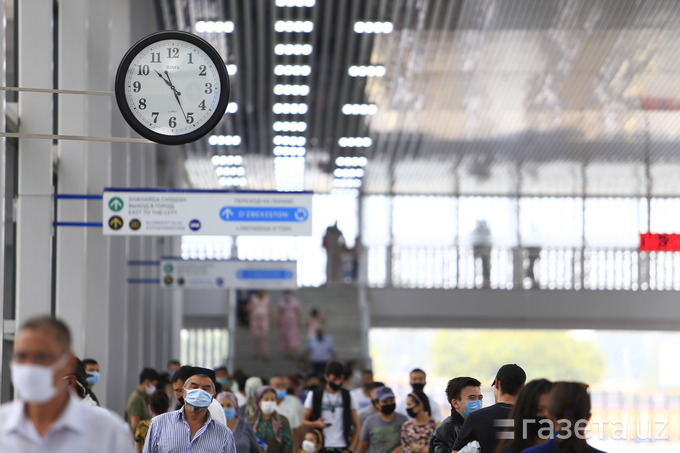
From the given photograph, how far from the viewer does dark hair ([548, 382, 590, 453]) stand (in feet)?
14.2

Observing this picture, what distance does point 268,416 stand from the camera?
10.5 metres

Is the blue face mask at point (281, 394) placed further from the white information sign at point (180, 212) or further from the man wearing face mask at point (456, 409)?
the man wearing face mask at point (456, 409)

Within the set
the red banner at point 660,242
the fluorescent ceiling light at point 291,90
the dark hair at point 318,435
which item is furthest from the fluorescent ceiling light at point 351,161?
the dark hair at point 318,435

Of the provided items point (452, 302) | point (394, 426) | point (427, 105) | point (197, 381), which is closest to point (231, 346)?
point (452, 302)

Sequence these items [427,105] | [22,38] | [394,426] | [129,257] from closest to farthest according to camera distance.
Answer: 1. [394,426]
2. [22,38]
3. [129,257]
4. [427,105]

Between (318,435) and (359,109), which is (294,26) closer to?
(359,109)

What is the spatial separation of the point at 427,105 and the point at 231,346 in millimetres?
8650

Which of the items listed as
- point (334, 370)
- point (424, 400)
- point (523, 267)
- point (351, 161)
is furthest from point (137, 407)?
point (523, 267)

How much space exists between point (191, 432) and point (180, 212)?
5068 millimetres

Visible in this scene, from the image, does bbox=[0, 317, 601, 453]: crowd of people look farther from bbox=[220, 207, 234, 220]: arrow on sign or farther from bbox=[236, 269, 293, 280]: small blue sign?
bbox=[236, 269, 293, 280]: small blue sign

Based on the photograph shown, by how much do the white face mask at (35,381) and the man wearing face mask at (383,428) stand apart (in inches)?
258

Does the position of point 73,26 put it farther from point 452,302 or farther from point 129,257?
point 452,302

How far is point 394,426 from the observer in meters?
10.2

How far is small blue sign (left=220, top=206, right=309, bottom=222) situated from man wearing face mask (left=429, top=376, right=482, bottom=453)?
15.4 feet
